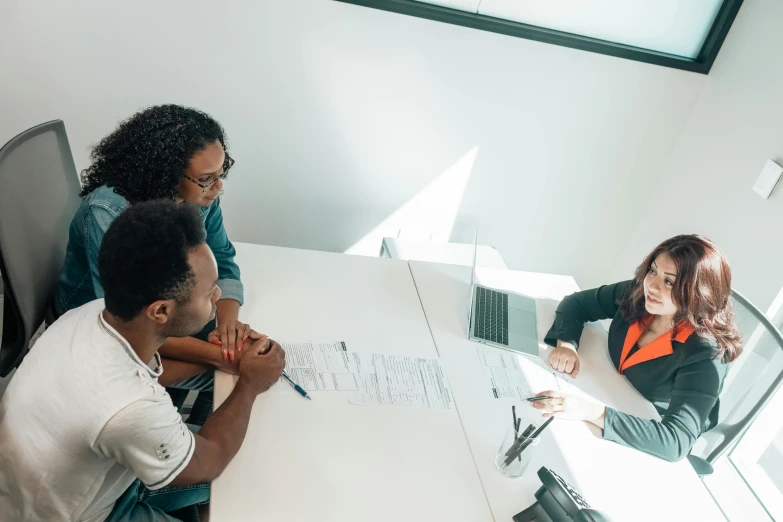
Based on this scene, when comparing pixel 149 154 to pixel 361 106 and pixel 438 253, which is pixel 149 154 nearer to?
pixel 361 106

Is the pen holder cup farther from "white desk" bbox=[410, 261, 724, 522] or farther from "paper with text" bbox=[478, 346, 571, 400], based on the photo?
"paper with text" bbox=[478, 346, 571, 400]

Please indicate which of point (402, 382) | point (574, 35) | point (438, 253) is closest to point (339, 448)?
point (402, 382)

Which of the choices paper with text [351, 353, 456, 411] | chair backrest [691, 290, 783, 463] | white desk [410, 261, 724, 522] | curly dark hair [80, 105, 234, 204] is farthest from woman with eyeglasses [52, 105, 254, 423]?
chair backrest [691, 290, 783, 463]

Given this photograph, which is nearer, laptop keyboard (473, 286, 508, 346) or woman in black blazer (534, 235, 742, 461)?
woman in black blazer (534, 235, 742, 461)

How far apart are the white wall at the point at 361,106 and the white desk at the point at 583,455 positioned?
95 centimetres

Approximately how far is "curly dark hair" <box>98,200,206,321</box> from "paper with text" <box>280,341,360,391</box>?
1.62 feet

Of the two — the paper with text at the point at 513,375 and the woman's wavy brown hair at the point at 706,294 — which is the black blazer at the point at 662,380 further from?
the paper with text at the point at 513,375

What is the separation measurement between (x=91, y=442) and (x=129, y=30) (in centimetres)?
174

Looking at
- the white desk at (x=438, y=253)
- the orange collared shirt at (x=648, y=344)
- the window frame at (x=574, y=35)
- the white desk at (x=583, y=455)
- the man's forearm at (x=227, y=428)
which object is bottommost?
the white desk at (x=438, y=253)

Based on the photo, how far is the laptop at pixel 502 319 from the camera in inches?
78.3

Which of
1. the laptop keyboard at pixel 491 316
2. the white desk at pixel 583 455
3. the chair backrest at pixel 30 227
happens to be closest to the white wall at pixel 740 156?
the white desk at pixel 583 455

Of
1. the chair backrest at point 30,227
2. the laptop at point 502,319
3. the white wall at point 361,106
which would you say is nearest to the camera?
the chair backrest at point 30,227

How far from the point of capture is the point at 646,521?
153 cm

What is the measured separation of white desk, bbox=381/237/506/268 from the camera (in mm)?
2592
